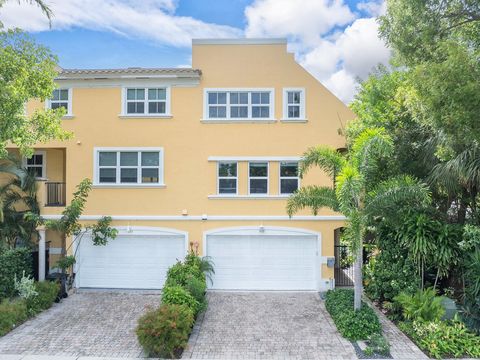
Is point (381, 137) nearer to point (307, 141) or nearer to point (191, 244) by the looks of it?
point (307, 141)

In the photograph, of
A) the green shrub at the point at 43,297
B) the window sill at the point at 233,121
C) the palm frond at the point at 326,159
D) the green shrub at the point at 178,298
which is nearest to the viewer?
the green shrub at the point at 178,298

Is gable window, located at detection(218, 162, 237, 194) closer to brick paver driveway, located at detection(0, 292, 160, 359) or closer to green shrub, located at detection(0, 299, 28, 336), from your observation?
brick paver driveway, located at detection(0, 292, 160, 359)

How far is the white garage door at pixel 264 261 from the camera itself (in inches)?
578

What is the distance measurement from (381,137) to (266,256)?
7.26 metres

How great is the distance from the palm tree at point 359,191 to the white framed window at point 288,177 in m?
3.64

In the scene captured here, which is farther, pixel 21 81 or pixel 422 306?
pixel 422 306

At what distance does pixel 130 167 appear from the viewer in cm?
1498

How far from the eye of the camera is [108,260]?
14953mm

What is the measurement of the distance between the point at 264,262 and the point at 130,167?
7.07 m

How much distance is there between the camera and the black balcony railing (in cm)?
1558

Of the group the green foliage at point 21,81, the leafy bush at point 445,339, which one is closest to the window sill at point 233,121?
the green foliage at point 21,81

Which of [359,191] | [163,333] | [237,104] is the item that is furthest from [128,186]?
[359,191]

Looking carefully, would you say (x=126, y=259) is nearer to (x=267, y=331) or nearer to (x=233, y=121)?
(x=267, y=331)

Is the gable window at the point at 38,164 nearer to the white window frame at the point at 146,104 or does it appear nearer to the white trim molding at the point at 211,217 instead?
the white trim molding at the point at 211,217
